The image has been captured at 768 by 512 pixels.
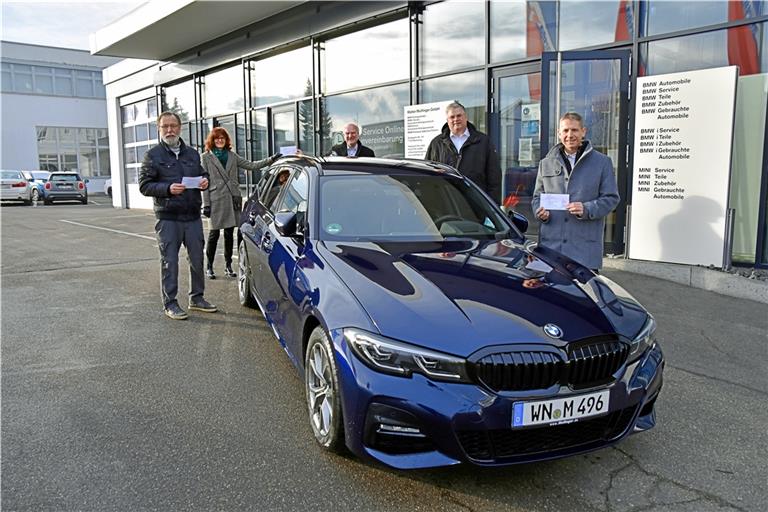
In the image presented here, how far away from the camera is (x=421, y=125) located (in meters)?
10.7

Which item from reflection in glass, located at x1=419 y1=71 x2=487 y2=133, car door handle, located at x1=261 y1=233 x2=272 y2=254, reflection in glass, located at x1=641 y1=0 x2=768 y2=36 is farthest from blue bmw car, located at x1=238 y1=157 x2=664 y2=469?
reflection in glass, located at x1=419 y1=71 x2=487 y2=133

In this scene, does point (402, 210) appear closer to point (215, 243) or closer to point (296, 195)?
point (296, 195)

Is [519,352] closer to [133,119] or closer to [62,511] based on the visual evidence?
[62,511]

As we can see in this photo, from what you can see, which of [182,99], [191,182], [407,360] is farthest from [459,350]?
[182,99]

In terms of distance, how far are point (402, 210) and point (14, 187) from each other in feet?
93.2

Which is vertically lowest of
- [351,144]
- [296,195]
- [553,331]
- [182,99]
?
[553,331]

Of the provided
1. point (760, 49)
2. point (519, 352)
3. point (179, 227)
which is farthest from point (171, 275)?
point (760, 49)

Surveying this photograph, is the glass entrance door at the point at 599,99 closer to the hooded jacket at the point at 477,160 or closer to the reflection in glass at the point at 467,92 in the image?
the reflection in glass at the point at 467,92

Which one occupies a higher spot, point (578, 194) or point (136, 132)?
point (136, 132)

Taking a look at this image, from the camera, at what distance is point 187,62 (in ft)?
58.8

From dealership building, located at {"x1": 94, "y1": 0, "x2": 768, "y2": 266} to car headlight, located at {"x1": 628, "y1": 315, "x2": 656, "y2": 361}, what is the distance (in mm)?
3799

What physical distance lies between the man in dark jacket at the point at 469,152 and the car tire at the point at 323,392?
3.50 meters

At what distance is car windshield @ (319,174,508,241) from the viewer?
384 cm

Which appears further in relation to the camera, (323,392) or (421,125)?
(421,125)
